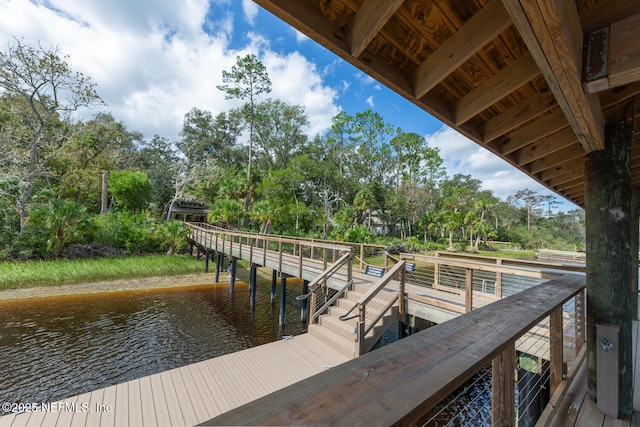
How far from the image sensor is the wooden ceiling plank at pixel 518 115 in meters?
1.97

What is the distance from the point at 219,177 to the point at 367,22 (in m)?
26.0

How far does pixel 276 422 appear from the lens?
461 mm

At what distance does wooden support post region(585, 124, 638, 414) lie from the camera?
6.46 feet

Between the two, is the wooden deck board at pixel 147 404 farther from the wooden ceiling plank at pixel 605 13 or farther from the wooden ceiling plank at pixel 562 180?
the wooden ceiling plank at pixel 562 180

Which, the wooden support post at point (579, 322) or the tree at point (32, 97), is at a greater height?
the tree at point (32, 97)

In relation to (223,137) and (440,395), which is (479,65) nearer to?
(440,395)

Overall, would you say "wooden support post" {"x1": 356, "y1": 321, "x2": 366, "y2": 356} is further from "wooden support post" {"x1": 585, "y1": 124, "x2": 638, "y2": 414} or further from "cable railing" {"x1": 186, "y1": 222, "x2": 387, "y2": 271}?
"wooden support post" {"x1": 585, "y1": 124, "x2": 638, "y2": 414}

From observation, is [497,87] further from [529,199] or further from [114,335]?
[529,199]

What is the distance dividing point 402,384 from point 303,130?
1194 inches

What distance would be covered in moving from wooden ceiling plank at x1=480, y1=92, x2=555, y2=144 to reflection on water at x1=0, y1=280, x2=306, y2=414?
696cm

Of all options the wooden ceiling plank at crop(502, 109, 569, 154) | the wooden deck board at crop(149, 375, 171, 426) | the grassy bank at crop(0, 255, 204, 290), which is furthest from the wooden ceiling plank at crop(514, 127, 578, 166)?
the grassy bank at crop(0, 255, 204, 290)

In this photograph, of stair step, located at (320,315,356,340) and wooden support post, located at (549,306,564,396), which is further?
stair step, located at (320,315,356,340)

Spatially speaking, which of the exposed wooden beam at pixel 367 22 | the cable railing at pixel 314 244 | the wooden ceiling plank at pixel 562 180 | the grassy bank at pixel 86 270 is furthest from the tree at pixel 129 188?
the wooden ceiling plank at pixel 562 180

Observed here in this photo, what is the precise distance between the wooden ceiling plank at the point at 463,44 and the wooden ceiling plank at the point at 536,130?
4.42 ft
